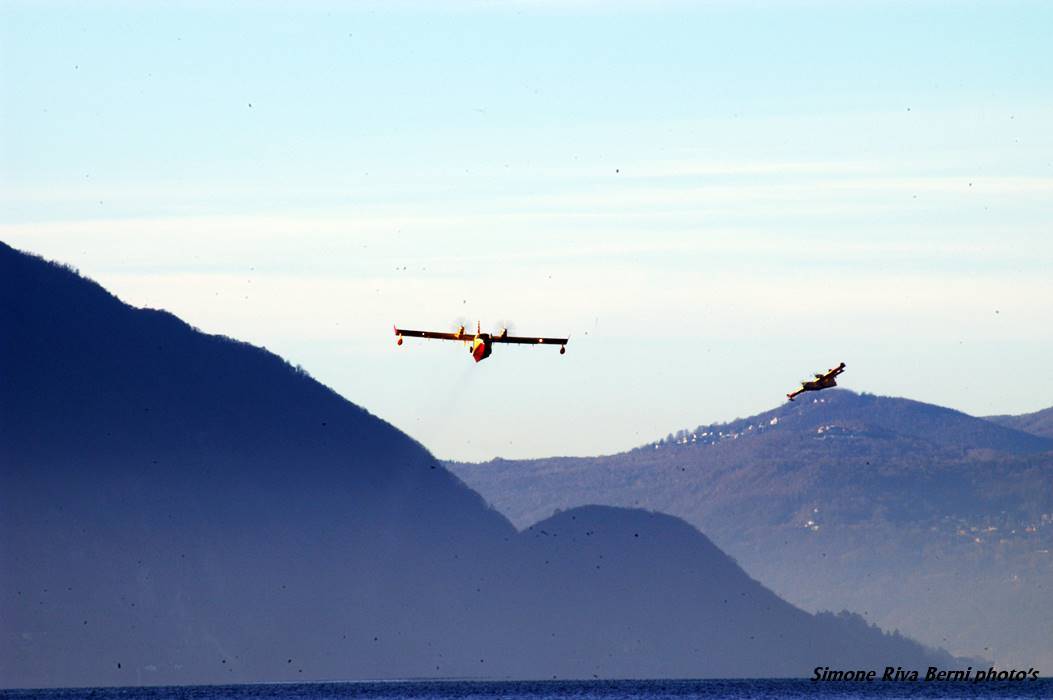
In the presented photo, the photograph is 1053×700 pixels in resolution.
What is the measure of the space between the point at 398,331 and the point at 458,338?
17.9 feet

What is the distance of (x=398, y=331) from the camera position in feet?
626

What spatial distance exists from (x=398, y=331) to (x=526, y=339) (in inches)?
454

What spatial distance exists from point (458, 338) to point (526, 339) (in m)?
6.68

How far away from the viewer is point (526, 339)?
189125 millimetres

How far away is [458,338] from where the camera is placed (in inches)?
7554
